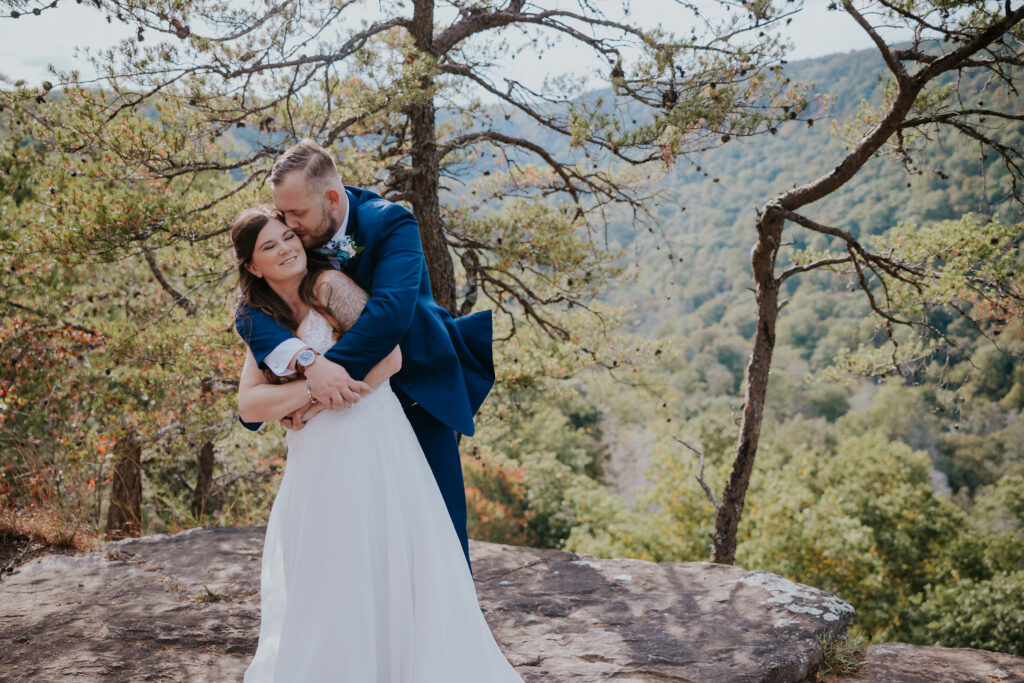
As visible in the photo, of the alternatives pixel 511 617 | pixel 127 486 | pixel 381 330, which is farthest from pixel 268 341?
pixel 127 486

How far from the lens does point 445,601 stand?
6.09ft

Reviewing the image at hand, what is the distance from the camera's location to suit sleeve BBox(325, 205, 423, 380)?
5.69 ft

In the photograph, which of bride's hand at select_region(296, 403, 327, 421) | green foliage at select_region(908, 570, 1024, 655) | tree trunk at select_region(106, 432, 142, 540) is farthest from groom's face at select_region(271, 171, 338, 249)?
green foliage at select_region(908, 570, 1024, 655)

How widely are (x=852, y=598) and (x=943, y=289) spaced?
12429 millimetres

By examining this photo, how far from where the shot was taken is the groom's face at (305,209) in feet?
6.10

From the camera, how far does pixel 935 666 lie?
108 inches

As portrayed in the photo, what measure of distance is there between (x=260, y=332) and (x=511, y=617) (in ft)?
6.81

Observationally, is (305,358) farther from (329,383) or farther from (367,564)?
(367,564)

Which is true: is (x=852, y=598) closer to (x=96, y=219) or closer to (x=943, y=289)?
(x=943, y=289)

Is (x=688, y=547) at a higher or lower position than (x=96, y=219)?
lower

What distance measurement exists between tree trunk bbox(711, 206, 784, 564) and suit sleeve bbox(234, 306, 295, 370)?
4.47 m

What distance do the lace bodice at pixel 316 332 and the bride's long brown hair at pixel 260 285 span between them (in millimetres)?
14

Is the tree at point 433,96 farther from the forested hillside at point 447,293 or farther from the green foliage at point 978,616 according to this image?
the green foliage at point 978,616

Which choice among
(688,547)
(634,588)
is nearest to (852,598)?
(688,547)
